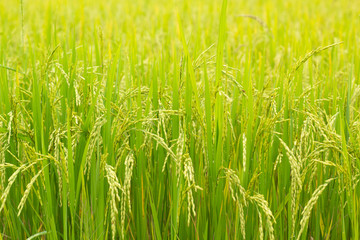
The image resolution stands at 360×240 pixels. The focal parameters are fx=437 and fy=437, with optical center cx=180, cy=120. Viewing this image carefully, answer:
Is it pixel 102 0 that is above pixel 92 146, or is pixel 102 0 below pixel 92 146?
above

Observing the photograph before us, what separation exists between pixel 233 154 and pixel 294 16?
4.67 m

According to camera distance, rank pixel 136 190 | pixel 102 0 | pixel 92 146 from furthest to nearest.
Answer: pixel 102 0 < pixel 136 190 < pixel 92 146

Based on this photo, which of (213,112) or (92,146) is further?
(213,112)

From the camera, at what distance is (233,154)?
5.06 feet

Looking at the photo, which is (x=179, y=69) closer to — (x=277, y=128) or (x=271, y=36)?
(x=277, y=128)

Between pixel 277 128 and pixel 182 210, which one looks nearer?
pixel 182 210

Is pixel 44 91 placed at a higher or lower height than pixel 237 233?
higher

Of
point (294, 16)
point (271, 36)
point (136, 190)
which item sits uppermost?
point (294, 16)

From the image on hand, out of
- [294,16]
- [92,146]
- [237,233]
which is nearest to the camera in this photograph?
[92,146]

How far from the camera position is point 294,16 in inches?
227

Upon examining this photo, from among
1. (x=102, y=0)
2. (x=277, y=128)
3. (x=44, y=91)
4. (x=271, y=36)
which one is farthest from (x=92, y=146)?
(x=102, y=0)

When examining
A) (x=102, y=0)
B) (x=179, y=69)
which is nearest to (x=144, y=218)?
(x=179, y=69)

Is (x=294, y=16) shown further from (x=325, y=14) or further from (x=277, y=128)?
(x=277, y=128)

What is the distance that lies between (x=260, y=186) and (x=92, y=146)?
569 millimetres
